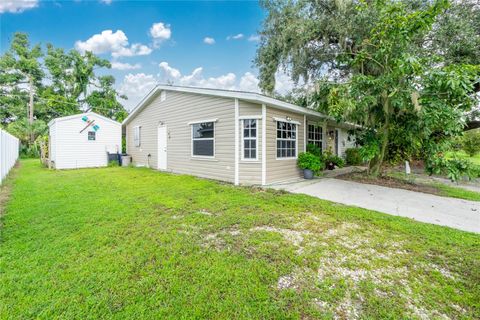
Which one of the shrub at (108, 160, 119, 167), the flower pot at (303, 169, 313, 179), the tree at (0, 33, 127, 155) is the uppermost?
the tree at (0, 33, 127, 155)

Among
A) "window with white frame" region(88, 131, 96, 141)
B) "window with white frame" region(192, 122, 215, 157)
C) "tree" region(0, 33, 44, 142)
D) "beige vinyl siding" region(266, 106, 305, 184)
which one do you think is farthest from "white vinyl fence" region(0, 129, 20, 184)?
"tree" region(0, 33, 44, 142)

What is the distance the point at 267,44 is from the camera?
10.7 meters

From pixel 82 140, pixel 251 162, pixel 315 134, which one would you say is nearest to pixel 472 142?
pixel 315 134

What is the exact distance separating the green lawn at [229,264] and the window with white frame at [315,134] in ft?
20.3

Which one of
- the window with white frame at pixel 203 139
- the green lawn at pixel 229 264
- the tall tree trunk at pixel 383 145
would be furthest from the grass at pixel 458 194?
the window with white frame at pixel 203 139

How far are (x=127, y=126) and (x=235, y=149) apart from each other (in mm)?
10342

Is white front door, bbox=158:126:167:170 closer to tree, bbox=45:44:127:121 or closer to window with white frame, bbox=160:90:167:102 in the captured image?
window with white frame, bbox=160:90:167:102

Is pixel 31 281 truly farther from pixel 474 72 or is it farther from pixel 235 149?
pixel 474 72

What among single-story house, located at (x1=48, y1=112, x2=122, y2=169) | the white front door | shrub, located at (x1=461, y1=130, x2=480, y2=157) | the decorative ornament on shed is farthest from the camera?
shrub, located at (x1=461, y1=130, x2=480, y2=157)

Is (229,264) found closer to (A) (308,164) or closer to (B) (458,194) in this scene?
(A) (308,164)

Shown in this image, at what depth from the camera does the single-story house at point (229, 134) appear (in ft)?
23.2

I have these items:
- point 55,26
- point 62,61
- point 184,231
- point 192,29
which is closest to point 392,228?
point 184,231

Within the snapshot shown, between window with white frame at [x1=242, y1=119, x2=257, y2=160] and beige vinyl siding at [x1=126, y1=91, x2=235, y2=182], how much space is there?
1.33ft

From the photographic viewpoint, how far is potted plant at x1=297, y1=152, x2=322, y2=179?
8.13 metres
